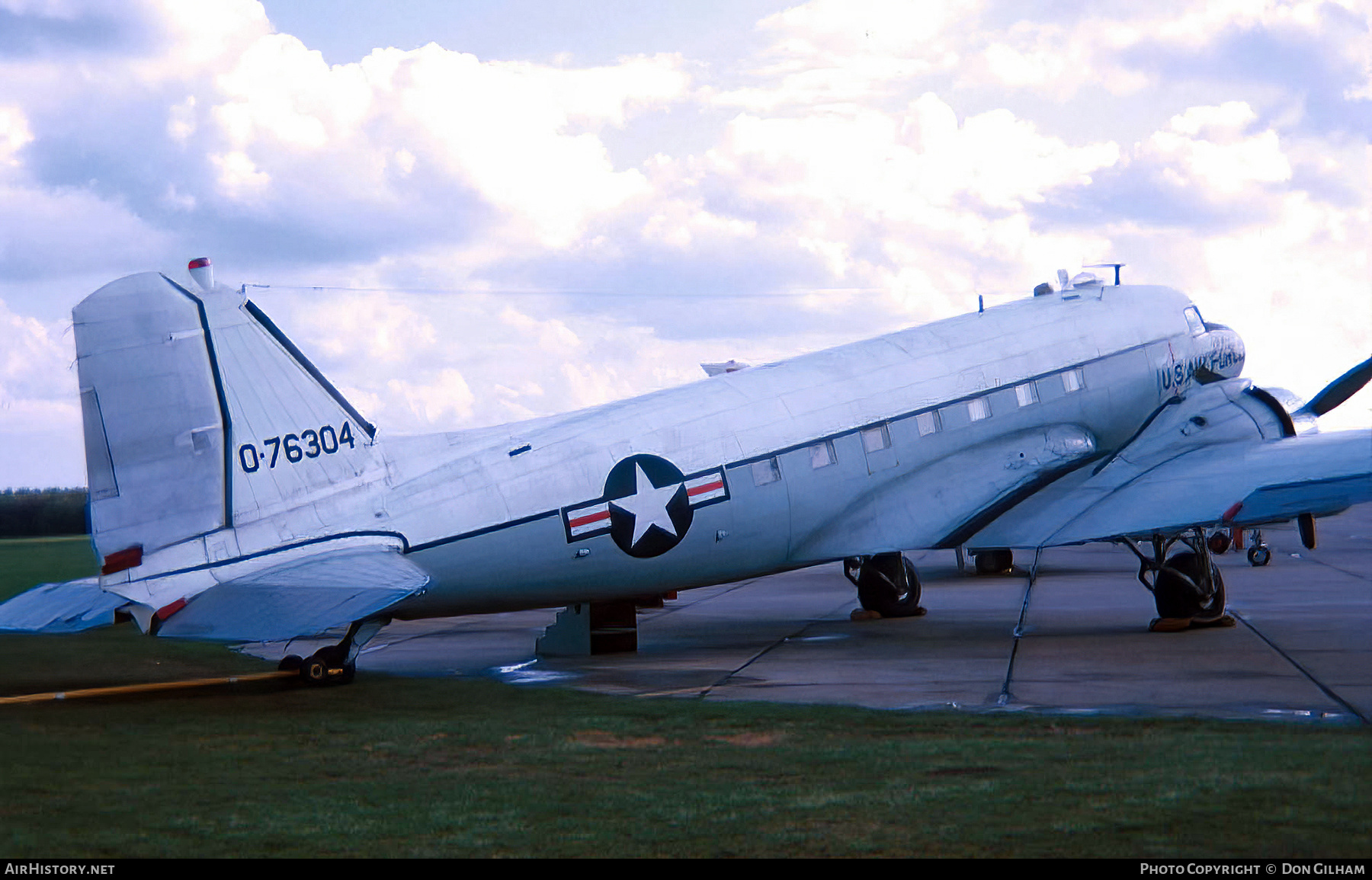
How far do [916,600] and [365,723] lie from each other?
13.1m

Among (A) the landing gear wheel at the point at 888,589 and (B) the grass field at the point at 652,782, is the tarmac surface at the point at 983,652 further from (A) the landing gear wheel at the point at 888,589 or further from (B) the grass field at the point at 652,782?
(B) the grass field at the point at 652,782

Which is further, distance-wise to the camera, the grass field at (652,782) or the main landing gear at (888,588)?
the main landing gear at (888,588)

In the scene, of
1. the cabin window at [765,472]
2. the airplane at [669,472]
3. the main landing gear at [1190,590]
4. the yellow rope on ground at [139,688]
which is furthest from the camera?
the main landing gear at [1190,590]

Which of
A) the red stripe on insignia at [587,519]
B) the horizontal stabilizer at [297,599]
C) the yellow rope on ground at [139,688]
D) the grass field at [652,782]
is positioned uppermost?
the red stripe on insignia at [587,519]

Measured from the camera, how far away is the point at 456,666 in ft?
64.2

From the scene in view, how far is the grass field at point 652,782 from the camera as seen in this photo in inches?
346

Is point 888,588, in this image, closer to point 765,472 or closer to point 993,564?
point 765,472

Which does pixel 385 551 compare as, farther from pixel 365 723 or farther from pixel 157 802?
pixel 157 802

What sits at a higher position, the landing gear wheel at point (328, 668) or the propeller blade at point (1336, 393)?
the propeller blade at point (1336, 393)

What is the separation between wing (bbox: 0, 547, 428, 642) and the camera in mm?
13859

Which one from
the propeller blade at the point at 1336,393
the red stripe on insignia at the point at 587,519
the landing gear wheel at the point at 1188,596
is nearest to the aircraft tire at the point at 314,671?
the red stripe on insignia at the point at 587,519

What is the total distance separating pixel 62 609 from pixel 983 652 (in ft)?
38.4

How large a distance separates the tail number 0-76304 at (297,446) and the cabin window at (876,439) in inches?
316
